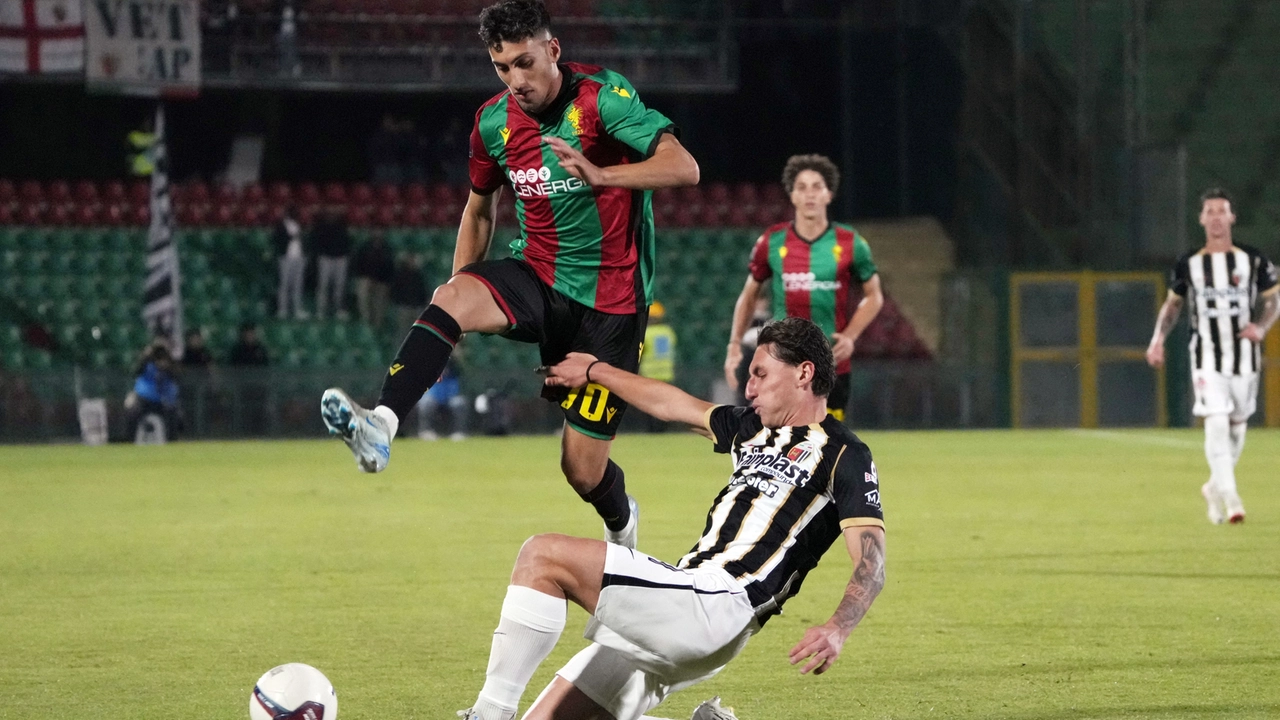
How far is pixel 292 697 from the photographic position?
176 inches

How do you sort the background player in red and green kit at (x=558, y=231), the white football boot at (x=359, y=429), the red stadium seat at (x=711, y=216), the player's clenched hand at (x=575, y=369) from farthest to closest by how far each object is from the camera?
the red stadium seat at (x=711, y=216) → the background player in red and green kit at (x=558, y=231) → the white football boot at (x=359, y=429) → the player's clenched hand at (x=575, y=369)

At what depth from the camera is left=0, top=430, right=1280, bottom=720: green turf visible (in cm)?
554

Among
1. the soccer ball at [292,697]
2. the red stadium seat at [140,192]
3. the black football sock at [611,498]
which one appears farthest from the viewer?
the red stadium seat at [140,192]

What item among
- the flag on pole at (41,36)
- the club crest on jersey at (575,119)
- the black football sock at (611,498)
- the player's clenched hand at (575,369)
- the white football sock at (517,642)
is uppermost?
the flag on pole at (41,36)

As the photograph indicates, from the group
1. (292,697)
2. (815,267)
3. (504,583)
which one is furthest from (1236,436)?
(292,697)

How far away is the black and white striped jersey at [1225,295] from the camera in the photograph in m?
10.9

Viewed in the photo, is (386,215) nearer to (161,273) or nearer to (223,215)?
(223,215)

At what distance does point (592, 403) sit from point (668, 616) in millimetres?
2229

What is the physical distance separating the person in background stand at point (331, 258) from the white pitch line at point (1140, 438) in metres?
9.99

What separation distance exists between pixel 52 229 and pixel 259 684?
816 inches

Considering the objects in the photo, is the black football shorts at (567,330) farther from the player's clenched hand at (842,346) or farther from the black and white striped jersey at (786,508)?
the player's clenched hand at (842,346)

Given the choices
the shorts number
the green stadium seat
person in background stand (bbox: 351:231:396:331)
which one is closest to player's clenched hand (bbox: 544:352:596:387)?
the shorts number

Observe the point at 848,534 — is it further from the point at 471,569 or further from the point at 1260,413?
the point at 1260,413

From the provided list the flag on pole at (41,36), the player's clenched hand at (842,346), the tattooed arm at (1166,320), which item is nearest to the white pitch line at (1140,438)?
the tattooed arm at (1166,320)
